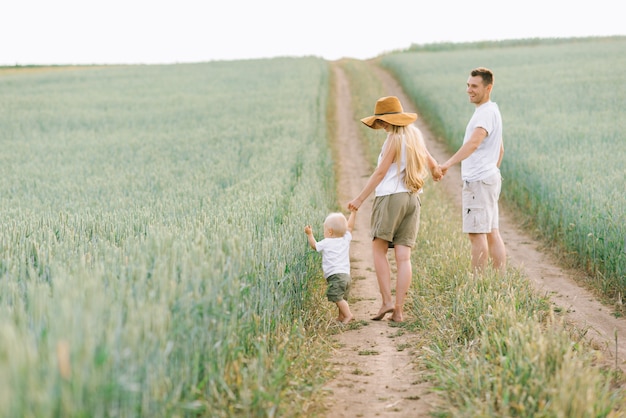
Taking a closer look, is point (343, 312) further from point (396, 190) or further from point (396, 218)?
point (396, 190)

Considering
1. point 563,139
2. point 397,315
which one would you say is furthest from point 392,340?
point 563,139

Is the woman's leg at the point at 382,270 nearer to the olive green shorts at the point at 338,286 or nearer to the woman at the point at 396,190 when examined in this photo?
the woman at the point at 396,190

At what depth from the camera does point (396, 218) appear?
20.9ft

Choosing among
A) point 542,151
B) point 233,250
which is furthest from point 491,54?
point 233,250

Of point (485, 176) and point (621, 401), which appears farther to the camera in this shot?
point (485, 176)

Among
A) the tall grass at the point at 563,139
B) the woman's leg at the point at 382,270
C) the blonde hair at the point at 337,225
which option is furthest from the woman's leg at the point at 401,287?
the tall grass at the point at 563,139

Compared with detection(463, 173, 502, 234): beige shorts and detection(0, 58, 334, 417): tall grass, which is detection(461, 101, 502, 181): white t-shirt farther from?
detection(0, 58, 334, 417): tall grass

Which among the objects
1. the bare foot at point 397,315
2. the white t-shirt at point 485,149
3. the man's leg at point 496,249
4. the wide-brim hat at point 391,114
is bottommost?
the bare foot at point 397,315

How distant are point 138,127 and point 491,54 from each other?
28766 mm

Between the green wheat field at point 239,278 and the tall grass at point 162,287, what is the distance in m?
0.02

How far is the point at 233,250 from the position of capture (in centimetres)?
434

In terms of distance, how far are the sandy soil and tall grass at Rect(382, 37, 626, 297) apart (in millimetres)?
391

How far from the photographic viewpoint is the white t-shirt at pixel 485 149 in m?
6.66

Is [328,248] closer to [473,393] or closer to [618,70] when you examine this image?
[473,393]
